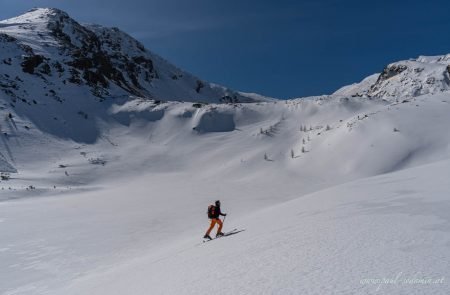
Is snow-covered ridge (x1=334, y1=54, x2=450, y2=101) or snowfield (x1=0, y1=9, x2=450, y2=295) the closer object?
snowfield (x1=0, y1=9, x2=450, y2=295)

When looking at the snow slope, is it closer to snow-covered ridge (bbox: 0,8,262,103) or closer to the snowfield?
the snowfield

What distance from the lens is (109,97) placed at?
44.0 meters

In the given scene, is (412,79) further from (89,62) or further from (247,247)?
(247,247)

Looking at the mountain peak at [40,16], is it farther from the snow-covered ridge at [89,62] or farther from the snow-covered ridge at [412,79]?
the snow-covered ridge at [412,79]

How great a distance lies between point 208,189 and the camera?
2211cm

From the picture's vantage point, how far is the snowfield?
5.99 metres

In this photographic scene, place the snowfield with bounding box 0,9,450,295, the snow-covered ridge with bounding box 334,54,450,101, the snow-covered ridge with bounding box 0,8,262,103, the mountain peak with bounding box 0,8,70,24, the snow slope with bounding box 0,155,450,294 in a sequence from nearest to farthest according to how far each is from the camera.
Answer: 1. the snow slope with bounding box 0,155,450,294
2. the snowfield with bounding box 0,9,450,295
3. the snow-covered ridge with bounding box 0,8,262,103
4. the mountain peak with bounding box 0,8,70,24
5. the snow-covered ridge with bounding box 334,54,450,101

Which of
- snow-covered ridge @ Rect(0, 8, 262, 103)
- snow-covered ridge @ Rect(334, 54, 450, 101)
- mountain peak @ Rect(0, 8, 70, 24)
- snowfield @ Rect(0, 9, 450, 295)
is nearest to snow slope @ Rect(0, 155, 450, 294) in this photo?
snowfield @ Rect(0, 9, 450, 295)

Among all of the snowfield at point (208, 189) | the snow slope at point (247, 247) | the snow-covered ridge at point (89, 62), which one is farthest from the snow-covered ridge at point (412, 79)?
the snow slope at point (247, 247)

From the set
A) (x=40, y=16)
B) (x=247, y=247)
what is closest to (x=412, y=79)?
(x=40, y=16)

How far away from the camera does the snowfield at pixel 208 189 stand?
19.6 ft

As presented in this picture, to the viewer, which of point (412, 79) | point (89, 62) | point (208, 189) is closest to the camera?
point (208, 189)

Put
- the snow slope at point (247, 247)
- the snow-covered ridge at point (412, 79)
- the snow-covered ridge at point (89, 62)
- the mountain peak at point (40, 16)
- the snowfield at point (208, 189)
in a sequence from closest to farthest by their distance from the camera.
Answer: the snow slope at point (247, 247) → the snowfield at point (208, 189) → the snow-covered ridge at point (89, 62) → the mountain peak at point (40, 16) → the snow-covered ridge at point (412, 79)

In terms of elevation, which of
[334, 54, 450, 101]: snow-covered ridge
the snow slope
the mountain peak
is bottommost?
the snow slope
